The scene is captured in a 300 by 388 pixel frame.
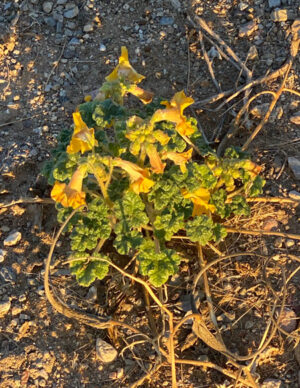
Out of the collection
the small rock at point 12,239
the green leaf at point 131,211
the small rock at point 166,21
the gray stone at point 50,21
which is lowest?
the small rock at point 12,239

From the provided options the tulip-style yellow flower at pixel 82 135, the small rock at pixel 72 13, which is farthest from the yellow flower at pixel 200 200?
the small rock at pixel 72 13

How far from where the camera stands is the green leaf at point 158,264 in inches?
122

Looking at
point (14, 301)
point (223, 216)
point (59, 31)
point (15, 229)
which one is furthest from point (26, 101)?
point (223, 216)

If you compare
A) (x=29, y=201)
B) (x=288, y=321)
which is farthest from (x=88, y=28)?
(x=288, y=321)

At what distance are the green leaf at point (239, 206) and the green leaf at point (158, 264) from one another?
0.56 m

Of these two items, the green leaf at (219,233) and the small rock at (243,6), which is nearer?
the green leaf at (219,233)

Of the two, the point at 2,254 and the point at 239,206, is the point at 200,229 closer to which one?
the point at 239,206

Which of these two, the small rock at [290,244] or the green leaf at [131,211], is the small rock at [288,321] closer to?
the small rock at [290,244]

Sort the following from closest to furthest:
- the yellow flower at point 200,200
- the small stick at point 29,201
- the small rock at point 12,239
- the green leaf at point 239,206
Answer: the yellow flower at point 200,200 → the green leaf at point 239,206 → the small stick at point 29,201 → the small rock at point 12,239

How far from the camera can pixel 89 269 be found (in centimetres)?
321

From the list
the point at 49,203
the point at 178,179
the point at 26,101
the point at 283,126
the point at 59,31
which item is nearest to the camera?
the point at 178,179

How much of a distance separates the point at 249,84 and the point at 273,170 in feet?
2.37

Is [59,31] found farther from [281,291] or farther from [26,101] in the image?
[281,291]

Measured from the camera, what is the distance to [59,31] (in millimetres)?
4789
